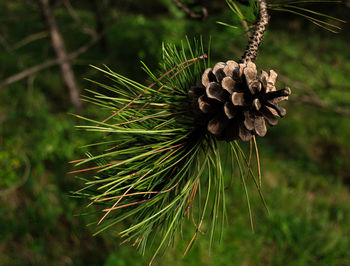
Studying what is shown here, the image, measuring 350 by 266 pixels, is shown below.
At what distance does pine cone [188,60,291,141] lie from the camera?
474mm

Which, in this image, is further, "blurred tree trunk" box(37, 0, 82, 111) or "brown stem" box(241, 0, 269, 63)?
"blurred tree trunk" box(37, 0, 82, 111)

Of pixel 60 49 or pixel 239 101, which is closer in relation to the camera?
pixel 239 101

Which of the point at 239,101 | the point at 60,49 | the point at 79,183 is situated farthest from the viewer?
the point at 60,49

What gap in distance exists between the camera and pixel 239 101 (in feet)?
1.57

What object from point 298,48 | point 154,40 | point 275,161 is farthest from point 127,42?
point 298,48

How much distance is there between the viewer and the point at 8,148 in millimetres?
2082

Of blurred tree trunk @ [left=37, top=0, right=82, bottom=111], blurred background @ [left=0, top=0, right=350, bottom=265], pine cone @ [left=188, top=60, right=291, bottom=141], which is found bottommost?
blurred background @ [left=0, top=0, right=350, bottom=265]

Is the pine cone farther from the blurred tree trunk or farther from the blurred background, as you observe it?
the blurred tree trunk

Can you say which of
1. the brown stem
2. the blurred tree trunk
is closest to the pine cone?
the brown stem

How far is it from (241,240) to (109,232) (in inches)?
46.0

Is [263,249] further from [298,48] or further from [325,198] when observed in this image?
[298,48]

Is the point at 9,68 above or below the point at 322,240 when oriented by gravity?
above

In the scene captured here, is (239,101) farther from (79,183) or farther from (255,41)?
(79,183)

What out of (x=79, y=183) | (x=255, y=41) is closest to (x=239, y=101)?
(x=255, y=41)
